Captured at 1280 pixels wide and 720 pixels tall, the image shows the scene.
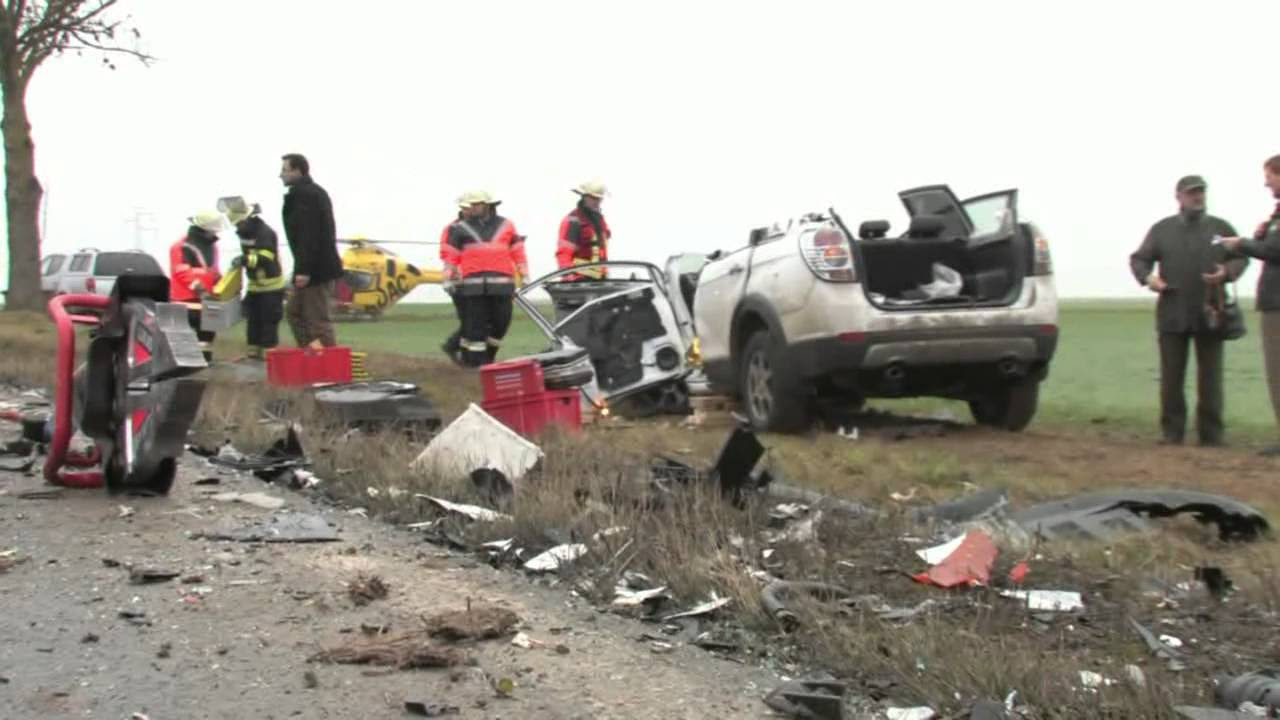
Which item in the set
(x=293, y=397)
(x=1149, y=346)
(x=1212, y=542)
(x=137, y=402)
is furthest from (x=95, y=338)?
(x=1149, y=346)

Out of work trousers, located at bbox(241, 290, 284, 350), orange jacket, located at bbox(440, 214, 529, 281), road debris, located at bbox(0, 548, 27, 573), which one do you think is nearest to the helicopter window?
work trousers, located at bbox(241, 290, 284, 350)

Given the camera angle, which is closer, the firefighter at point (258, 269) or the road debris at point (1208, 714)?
the road debris at point (1208, 714)

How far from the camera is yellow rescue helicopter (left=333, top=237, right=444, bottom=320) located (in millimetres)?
33156

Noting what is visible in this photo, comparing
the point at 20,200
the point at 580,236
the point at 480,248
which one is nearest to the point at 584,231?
the point at 580,236

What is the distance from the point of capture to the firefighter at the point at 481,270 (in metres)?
13.7

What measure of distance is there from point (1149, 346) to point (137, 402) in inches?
621

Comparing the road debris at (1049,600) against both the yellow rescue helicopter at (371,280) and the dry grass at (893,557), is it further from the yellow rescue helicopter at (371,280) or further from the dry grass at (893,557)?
the yellow rescue helicopter at (371,280)

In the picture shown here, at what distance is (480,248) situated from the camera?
1373 cm

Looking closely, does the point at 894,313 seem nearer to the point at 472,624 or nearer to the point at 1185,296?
the point at 1185,296

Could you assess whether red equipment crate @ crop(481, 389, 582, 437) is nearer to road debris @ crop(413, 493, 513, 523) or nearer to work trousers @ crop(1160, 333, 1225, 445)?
road debris @ crop(413, 493, 513, 523)

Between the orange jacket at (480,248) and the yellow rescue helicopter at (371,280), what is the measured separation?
748 inches

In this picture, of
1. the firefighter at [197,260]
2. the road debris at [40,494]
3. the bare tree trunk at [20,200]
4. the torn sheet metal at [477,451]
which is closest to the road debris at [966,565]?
the torn sheet metal at [477,451]

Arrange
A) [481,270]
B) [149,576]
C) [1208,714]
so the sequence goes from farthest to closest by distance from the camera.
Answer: [481,270]
[149,576]
[1208,714]

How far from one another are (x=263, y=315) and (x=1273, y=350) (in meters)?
9.66
